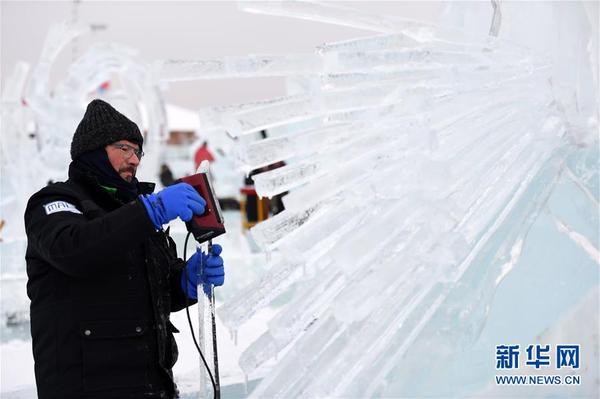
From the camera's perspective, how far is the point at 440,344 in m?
2.36

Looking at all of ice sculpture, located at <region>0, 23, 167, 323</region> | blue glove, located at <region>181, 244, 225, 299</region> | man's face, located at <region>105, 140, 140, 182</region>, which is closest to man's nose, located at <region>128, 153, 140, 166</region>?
man's face, located at <region>105, 140, 140, 182</region>

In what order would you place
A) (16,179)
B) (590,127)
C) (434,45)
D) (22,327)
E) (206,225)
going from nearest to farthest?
(206,225)
(434,45)
(590,127)
(22,327)
(16,179)

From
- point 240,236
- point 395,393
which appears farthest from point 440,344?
point 240,236

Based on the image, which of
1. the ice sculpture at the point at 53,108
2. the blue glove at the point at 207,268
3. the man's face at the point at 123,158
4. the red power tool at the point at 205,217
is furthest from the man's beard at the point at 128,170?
the ice sculpture at the point at 53,108

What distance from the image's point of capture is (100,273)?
1.75 m

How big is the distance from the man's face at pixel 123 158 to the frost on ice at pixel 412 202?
0.31 m

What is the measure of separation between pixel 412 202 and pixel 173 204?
86cm

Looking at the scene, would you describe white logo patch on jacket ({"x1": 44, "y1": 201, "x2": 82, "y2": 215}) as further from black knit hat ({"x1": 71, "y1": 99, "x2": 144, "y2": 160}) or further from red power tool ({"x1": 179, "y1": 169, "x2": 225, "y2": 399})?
red power tool ({"x1": 179, "y1": 169, "x2": 225, "y2": 399})

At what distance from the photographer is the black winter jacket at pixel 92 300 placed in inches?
65.2

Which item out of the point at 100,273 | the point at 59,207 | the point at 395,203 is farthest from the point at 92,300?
the point at 395,203

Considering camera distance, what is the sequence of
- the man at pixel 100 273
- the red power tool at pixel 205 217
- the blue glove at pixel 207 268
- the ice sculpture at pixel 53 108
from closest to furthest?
the man at pixel 100 273 → the red power tool at pixel 205 217 → the blue glove at pixel 207 268 → the ice sculpture at pixel 53 108

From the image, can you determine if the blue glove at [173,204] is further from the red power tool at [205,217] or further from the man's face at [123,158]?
the man's face at [123,158]

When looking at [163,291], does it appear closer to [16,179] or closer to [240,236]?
[16,179]

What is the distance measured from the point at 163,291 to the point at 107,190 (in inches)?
11.2
